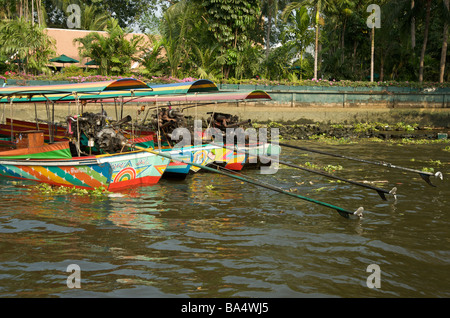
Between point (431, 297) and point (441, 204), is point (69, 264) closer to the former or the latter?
point (431, 297)

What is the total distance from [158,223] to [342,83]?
23122 millimetres

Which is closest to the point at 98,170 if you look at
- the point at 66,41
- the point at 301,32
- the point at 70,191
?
the point at 70,191

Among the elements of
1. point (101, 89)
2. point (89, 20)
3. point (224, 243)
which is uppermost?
point (89, 20)

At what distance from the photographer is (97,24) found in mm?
42031

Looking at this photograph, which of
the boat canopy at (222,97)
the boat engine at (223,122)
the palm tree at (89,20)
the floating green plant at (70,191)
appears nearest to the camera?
the floating green plant at (70,191)

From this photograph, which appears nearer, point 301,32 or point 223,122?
point 223,122

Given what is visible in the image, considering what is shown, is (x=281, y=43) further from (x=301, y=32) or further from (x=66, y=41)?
(x=66, y=41)

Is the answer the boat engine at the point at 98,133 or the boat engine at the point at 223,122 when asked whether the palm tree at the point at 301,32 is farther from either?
the boat engine at the point at 98,133

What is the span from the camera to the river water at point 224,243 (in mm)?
6430

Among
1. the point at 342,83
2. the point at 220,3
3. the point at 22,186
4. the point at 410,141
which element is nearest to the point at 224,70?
the point at 220,3

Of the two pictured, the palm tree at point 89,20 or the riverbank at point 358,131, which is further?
the palm tree at point 89,20

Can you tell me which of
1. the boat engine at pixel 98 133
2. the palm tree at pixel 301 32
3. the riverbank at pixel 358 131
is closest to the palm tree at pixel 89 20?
the palm tree at pixel 301 32

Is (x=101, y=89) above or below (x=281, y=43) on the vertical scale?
below

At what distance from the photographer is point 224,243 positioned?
26.5 feet
